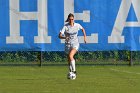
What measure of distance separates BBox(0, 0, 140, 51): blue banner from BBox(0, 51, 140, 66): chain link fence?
0.78 metres

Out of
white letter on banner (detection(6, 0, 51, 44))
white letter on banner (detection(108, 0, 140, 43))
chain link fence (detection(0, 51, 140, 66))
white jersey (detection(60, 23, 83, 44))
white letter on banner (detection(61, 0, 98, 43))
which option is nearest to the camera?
white jersey (detection(60, 23, 83, 44))

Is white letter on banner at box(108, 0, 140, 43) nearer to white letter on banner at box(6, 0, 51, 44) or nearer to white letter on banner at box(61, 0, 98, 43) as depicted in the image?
white letter on banner at box(61, 0, 98, 43)

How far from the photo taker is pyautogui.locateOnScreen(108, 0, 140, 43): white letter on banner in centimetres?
2316

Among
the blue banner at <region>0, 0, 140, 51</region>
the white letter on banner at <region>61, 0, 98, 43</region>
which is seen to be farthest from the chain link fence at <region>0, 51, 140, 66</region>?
the white letter on banner at <region>61, 0, 98, 43</region>

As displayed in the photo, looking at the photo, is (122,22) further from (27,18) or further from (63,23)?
(27,18)

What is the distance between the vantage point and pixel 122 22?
23188 millimetres

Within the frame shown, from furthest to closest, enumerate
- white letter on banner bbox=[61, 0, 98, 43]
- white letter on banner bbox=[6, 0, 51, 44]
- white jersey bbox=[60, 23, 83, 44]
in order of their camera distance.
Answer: white letter on banner bbox=[61, 0, 98, 43]
white letter on banner bbox=[6, 0, 51, 44]
white jersey bbox=[60, 23, 83, 44]

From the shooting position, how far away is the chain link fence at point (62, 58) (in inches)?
938
